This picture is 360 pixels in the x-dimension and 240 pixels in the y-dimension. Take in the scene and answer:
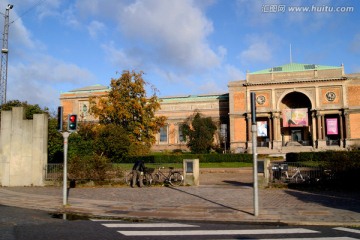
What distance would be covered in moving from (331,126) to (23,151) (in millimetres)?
58455

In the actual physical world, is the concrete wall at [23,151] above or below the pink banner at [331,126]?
below

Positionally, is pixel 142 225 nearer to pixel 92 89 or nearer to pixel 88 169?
pixel 88 169

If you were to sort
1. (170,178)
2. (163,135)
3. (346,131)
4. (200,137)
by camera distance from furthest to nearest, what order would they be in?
(163,135) → (346,131) → (200,137) → (170,178)

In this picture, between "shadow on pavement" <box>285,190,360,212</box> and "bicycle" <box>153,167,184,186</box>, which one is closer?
"shadow on pavement" <box>285,190,360,212</box>

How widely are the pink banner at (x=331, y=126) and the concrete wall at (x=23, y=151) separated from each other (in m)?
57.2

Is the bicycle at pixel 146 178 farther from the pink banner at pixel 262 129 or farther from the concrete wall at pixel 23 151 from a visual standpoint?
the pink banner at pixel 262 129

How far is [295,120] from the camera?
66.6 m

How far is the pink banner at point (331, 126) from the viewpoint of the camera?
65.2m

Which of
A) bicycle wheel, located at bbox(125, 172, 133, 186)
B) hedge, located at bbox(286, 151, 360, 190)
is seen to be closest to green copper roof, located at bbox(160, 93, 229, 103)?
bicycle wheel, located at bbox(125, 172, 133, 186)

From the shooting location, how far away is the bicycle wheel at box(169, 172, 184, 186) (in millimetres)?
19672

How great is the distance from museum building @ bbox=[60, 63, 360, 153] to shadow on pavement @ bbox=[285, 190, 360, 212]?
46.8 metres

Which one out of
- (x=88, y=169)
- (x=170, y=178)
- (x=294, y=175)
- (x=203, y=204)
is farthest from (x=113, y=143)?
(x=203, y=204)

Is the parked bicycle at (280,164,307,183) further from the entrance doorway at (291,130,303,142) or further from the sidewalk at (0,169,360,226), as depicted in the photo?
the entrance doorway at (291,130,303,142)

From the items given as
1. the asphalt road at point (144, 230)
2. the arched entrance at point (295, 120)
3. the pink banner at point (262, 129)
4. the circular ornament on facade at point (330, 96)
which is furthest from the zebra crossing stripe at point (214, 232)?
the circular ornament on facade at point (330, 96)
